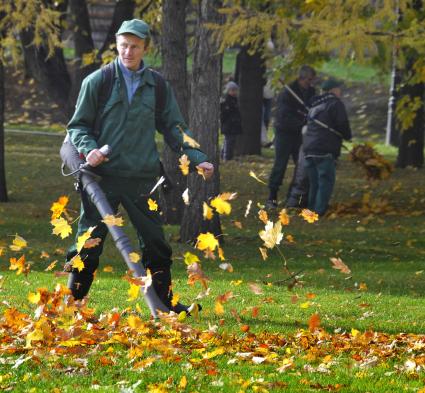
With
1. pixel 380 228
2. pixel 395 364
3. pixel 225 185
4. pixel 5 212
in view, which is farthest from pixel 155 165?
pixel 225 185

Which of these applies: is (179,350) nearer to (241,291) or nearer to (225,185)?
(241,291)

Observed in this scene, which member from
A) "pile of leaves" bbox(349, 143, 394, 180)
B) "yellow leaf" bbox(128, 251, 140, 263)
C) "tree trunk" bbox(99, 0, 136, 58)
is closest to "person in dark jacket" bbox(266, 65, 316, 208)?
"pile of leaves" bbox(349, 143, 394, 180)

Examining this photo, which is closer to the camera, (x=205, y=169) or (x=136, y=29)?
(x=136, y=29)

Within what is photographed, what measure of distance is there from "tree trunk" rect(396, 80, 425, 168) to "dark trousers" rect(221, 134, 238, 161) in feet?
12.2

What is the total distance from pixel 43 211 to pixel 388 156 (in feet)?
37.9

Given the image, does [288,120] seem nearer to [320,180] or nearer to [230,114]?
[320,180]

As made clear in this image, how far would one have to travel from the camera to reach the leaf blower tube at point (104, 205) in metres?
7.75

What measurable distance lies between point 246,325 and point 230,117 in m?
17.7

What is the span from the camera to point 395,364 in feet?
22.5

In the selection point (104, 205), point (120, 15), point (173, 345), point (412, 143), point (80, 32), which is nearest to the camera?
point (173, 345)

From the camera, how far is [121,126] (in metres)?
8.04

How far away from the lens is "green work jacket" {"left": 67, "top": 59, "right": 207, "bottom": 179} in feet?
26.3

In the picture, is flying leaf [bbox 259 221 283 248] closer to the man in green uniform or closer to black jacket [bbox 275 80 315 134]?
the man in green uniform

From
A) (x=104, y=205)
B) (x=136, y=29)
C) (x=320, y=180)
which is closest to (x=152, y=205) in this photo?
(x=104, y=205)
